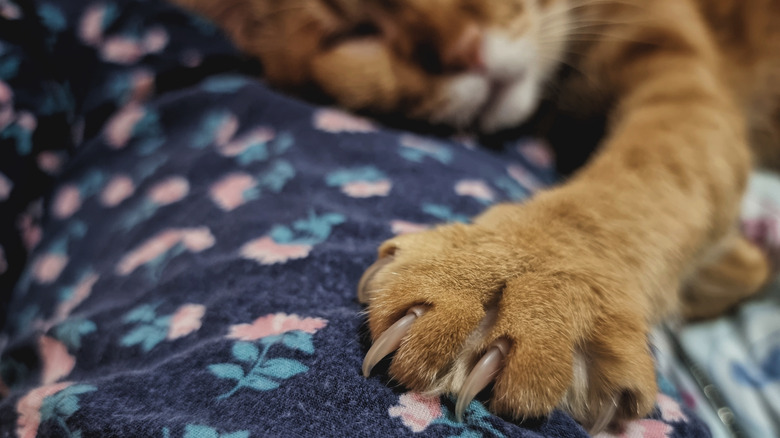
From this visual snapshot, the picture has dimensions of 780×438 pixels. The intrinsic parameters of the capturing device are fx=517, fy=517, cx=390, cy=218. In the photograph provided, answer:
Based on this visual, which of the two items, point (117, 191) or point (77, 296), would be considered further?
point (117, 191)

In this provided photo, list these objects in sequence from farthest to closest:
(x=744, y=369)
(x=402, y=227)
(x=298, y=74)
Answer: (x=298, y=74) → (x=744, y=369) → (x=402, y=227)

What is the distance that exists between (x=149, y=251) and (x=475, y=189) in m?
0.43

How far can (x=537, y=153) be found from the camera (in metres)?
0.96

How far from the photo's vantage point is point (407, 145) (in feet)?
2.54

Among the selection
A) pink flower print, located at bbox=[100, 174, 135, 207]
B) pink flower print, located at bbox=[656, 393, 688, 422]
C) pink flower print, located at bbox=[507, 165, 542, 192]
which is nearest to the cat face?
pink flower print, located at bbox=[507, 165, 542, 192]

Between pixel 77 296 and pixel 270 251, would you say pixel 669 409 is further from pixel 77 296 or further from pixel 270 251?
pixel 77 296

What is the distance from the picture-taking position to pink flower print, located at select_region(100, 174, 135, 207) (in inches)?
30.4

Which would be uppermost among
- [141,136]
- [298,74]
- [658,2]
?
[658,2]

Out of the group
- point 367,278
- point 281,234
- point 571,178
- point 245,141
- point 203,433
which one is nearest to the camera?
point 203,433

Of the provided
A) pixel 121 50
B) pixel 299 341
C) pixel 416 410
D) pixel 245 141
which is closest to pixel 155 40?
pixel 121 50

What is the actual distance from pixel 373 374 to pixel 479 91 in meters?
0.60

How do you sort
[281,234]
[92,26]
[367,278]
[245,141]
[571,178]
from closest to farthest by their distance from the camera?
[367,278] < [281,234] < [571,178] < [245,141] < [92,26]

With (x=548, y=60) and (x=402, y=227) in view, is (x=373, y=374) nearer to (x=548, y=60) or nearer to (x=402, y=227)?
(x=402, y=227)

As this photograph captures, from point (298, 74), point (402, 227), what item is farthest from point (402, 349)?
point (298, 74)
